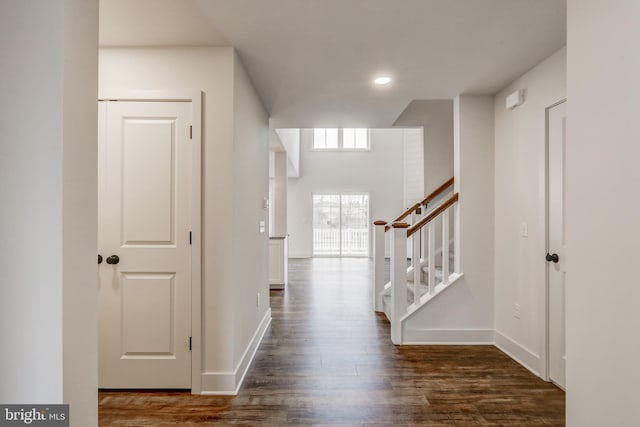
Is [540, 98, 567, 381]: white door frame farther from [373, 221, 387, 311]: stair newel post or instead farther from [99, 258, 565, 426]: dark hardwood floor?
[373, 221, 387, 311]: stair newel post

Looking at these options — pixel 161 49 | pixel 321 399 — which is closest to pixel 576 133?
pixel 321 399

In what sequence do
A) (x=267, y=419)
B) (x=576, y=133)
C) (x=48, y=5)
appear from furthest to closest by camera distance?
(x=267, y=419), (x=576, y=133), (x=48, y=5)

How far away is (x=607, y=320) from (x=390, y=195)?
9827mm

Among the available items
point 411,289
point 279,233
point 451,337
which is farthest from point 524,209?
point 279,233

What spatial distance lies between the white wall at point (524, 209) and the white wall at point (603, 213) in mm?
1398

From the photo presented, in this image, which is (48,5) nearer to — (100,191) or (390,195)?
(100,191)

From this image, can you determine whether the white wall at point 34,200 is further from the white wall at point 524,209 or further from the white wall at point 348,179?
the white wall at point 348,179

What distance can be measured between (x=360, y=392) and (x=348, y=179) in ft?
29.0

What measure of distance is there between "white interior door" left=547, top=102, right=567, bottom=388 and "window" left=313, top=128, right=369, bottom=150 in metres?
8.51

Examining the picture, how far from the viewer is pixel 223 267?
248 cm

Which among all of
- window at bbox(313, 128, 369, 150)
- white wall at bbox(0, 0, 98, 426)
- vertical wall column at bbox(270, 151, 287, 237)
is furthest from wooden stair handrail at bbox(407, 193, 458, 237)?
window at bbox(313, 128, 369, 150)

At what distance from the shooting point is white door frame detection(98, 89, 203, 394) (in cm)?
245

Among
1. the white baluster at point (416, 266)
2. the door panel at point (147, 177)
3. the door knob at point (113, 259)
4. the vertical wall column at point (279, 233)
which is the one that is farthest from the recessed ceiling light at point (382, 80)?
the vertical wall column at point (279, 233)

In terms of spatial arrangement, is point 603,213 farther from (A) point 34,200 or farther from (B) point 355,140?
(B) point 355,140
